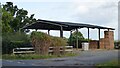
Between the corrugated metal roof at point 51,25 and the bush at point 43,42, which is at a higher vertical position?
the corrugated metal roof at point 51,25

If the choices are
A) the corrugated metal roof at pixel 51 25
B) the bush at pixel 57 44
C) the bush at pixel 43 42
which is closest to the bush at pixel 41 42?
the bush at pixel 43 42

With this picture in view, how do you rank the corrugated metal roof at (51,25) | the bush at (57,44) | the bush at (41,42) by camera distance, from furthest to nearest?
the corrugated metal roof at (51,25)
the bush at (57,44)
the bush at (41,42)

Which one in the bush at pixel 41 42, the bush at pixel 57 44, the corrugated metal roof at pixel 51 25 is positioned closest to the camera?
the bush at pixel 41 42

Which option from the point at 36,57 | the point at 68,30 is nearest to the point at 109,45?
the point at 68,30

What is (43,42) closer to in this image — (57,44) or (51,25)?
(57,44)

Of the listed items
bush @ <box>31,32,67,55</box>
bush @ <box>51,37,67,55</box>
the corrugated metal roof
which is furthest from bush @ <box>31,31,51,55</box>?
the corrugated metal roof

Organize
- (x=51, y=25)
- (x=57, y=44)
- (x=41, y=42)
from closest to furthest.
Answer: (x=41, y=42) < (x=57, y=44) < (x=51, y=25)

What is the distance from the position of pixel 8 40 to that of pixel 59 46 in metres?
6.25

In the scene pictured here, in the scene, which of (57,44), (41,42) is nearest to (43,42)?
(41,42)

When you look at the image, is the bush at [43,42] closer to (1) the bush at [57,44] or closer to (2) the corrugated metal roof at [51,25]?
(1) the bush at [57,44]

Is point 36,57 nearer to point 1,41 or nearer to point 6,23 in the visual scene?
point 1,41

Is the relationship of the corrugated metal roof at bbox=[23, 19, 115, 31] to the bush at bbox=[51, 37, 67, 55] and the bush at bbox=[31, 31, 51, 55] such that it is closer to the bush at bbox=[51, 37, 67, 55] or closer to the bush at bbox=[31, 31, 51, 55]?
the bush at bbox=[51, 37, 67, 55]

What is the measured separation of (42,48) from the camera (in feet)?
94.9

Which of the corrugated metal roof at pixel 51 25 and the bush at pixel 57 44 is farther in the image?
the corrugated metal roof at pixel 51 25
